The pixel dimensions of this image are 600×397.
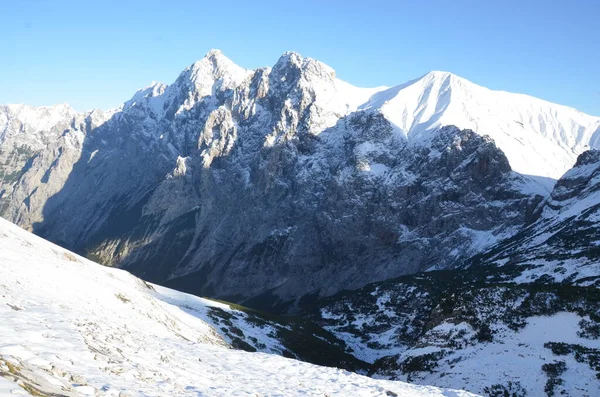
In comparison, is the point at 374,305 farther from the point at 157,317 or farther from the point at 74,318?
the point at 74,318

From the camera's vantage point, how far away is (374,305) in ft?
412

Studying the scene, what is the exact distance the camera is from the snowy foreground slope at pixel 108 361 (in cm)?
1565

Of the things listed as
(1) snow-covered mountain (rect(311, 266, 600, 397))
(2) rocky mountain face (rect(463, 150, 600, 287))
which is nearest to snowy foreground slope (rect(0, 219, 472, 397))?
(1) snow-covered mountain (rect(311, 266, 600, 397))

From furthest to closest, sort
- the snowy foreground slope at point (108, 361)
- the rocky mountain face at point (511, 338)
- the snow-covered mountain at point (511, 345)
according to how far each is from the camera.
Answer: the rocky mountain face at point (511, 338) < the snow-covered mountain at point (511, 345) < the snowy foreground slope at point (108, 361)

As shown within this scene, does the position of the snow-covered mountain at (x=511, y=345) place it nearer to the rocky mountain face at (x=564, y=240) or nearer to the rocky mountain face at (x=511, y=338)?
the rocky mountain face at (x=511, y=338)

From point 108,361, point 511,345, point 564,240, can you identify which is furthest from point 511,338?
point 564,240

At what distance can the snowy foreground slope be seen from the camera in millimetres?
15648

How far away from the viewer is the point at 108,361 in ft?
65.1

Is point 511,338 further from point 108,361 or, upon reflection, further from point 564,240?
point 564,240

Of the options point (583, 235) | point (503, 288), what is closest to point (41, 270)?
point (503, 288)

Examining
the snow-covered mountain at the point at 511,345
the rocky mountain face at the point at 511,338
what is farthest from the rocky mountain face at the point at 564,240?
the snow-covered mountain at the point at 511,345

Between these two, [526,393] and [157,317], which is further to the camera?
[157,317]

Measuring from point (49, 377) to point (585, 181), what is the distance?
636ft

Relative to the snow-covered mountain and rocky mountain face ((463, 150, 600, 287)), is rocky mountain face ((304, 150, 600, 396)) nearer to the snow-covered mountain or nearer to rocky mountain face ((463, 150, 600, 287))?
the snow-covered mountain
